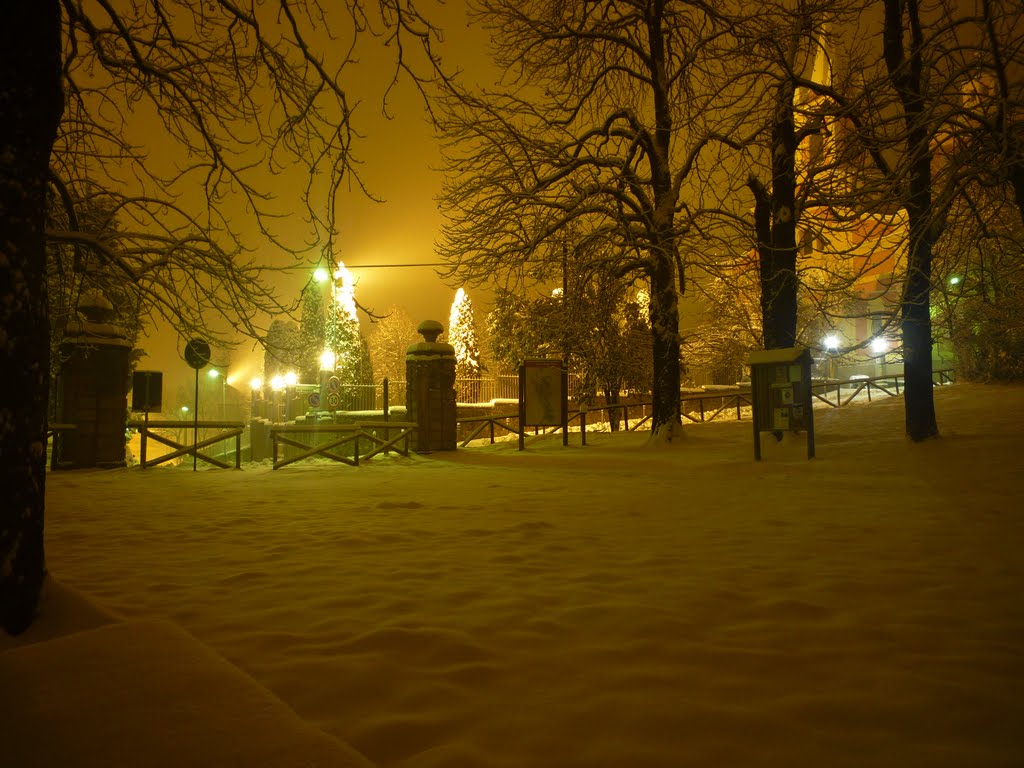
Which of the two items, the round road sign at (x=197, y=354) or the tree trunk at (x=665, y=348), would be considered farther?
the tree trunk at (x=665, y=348)

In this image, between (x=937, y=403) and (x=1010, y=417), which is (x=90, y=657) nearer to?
(x=1010, y=417)

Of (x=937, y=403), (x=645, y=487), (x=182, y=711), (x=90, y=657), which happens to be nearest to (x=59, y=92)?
(x=90, y=657)

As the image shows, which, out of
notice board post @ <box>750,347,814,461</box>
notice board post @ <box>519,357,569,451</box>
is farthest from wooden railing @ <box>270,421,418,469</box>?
notice board post @ <box>750,347,814,461</box>

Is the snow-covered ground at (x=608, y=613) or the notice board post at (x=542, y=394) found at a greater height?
the notice board post at (x=542, y=394)

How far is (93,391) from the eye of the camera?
40.1 feet

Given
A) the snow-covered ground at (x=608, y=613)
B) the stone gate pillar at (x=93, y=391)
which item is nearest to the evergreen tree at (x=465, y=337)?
the stone gate pillar at (x=93, y=391)

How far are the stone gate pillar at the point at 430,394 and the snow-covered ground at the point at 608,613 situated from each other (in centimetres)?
770

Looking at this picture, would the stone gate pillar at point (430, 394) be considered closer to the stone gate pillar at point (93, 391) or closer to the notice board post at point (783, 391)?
the stone gate pillar at point (93, 391)

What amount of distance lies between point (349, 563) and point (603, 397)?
92.2 ft

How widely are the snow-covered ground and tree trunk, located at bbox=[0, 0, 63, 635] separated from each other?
0.24 meters

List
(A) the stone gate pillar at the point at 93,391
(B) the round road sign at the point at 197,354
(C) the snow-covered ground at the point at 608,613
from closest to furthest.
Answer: (C) the snow-covered ground at the point at 608,613 < (B) the round road sign at the point at 197,354 < (A) the stone gate pillar at the point at 93,391

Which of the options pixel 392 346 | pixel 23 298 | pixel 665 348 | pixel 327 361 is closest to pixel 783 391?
pixel 665 348

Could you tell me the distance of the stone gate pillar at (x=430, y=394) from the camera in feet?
51.4

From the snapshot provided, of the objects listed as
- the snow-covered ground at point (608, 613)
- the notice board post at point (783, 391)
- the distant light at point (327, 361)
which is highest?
the distant light at point (327, 361)
